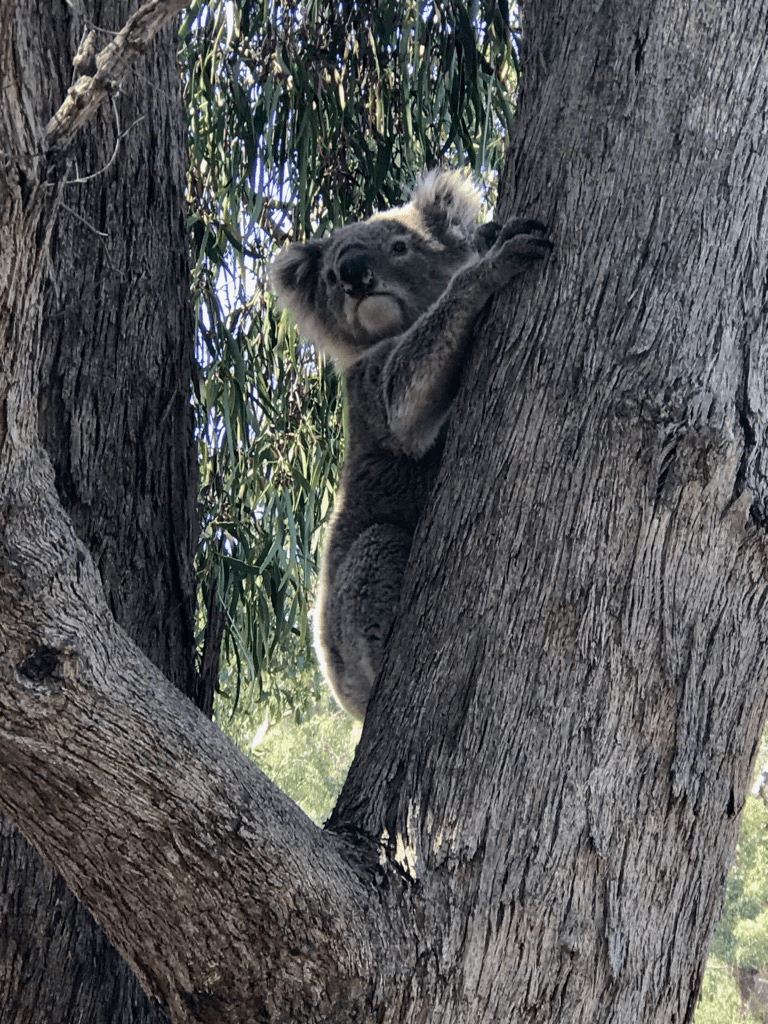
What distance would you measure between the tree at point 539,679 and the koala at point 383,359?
302mm

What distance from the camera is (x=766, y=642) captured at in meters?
1.47

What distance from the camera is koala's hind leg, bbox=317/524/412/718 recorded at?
2605mm

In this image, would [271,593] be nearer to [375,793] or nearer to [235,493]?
[235,493]

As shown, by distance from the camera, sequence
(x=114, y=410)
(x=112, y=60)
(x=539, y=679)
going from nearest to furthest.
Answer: (x=112, y=60) < (x=539, y=679) < (x=114, y=410)

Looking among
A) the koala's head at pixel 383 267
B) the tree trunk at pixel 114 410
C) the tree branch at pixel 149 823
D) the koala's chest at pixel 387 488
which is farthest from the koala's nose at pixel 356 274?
the tree branch at pixel 149 823

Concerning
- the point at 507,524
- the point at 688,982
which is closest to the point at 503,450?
the point at 507,524

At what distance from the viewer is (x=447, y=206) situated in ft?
10.6

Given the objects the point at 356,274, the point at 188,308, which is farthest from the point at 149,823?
the point at 356,274

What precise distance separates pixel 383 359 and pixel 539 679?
167 centimetres

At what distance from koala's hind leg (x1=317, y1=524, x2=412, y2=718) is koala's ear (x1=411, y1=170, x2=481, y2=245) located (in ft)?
3.04

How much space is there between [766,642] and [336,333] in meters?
2.05

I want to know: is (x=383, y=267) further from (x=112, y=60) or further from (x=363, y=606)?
(x=112, y=60)

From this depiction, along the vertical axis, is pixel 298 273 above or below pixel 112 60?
above

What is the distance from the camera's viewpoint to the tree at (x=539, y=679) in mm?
1253
